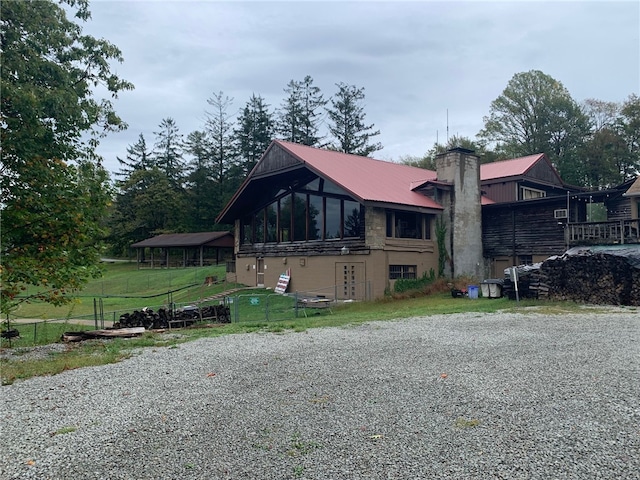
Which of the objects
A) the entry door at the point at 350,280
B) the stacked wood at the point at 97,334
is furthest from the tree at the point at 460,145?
the stacked wood at the point at 97,334

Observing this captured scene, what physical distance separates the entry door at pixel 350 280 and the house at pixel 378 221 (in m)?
0.05

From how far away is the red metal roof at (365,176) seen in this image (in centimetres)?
2355

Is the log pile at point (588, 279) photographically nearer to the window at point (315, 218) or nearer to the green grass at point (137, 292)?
Result: the window at point (315, 218)

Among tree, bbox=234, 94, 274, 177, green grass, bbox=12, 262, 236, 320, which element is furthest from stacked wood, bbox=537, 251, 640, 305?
tree, bbox=234, 94, 274, 177

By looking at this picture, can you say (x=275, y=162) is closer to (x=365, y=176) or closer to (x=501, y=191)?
(x=365, y=176)

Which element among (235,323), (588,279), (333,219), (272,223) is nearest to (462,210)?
(333,219)

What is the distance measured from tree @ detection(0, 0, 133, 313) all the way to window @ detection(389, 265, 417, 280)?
15212 millimetres

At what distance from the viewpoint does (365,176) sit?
26484 millimetres

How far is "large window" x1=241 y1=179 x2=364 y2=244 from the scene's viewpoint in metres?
24.7

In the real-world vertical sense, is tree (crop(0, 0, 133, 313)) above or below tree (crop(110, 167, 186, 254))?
below

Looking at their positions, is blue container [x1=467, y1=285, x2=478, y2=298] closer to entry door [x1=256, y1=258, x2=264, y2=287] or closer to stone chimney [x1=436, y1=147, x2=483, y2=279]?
stone chimney [x1=436, y1=147, x2=483, y2=279]

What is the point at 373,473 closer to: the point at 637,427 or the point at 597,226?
the point at 637,427

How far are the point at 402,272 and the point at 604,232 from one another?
8.92m

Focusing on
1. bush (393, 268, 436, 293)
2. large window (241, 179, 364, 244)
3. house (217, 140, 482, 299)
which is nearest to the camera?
house (217, 140, 482, 299)
